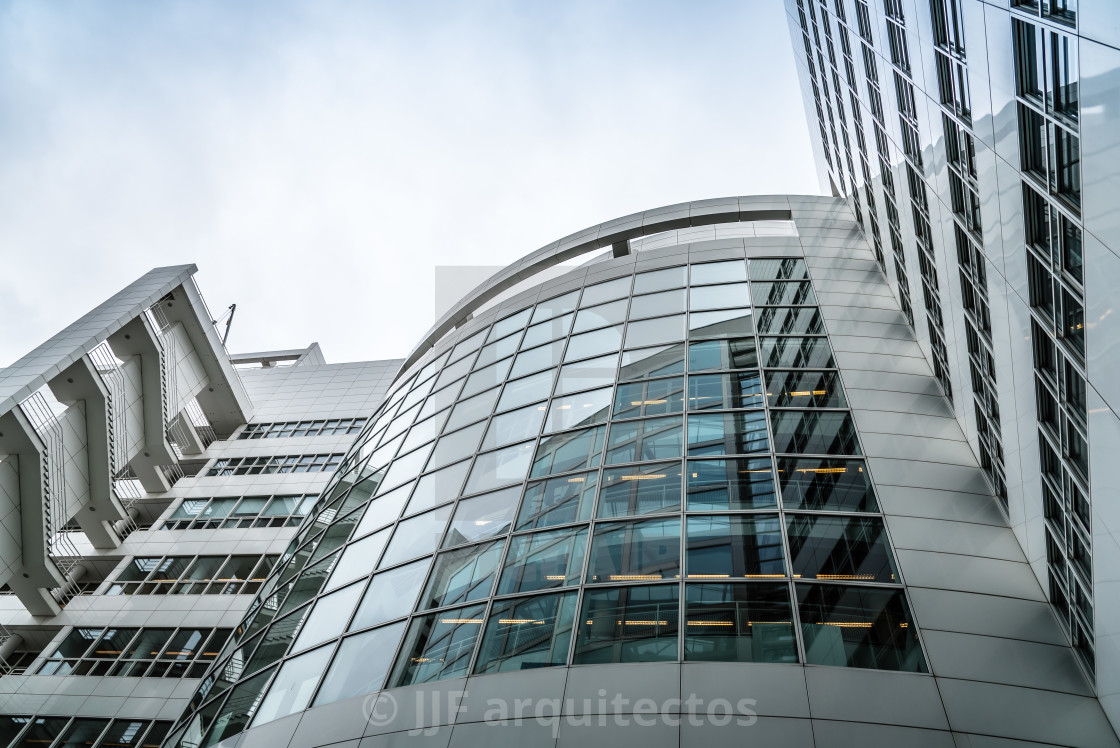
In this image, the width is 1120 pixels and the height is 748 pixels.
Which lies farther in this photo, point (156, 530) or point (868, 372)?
point (156, 530)

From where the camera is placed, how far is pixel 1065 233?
8.64 m

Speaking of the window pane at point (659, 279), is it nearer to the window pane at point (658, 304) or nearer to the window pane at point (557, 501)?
the window pane at point (658, 304)

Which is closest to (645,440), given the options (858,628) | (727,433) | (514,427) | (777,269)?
(727,433)

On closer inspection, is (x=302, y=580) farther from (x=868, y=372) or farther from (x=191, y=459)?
(x=191, y=459)

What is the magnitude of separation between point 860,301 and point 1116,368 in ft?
41.9

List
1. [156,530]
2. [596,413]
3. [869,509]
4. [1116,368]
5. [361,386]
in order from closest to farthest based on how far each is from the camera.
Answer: [1116,368], [869,509], [596,413], [156,530], [361,386]

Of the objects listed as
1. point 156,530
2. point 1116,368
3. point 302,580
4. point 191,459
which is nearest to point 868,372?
point 1116,368

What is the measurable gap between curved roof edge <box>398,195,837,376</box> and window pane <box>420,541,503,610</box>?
1587 cm

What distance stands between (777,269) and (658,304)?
4.10m

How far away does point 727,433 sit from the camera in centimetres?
1455

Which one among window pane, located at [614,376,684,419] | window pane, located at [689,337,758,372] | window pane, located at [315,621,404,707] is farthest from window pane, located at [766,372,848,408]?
window pane, located at [315,621,404,707]

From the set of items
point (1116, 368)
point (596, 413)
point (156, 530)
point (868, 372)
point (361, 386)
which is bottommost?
point (1116, 368)

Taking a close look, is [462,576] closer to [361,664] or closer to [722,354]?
[361,664]

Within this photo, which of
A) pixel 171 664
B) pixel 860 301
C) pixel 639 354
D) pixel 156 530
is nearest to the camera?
pixel 639 354
